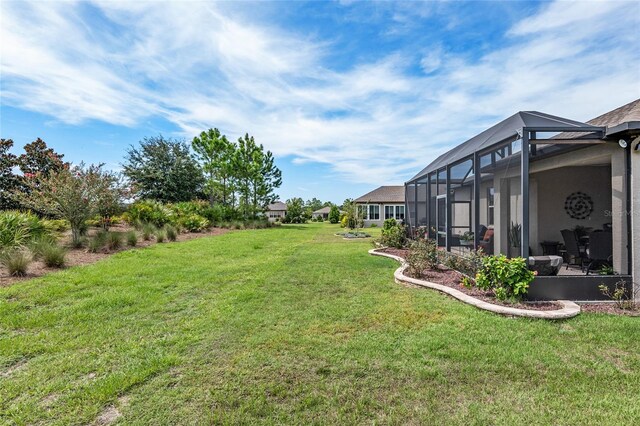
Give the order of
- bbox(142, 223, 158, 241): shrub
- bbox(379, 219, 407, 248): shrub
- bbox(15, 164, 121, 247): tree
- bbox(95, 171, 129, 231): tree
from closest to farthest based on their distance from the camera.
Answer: bbox(15, 164, 121, 247): tree, bbox(95, 171, 129, 231): tree, bbox(379, 219, 407, 248): shrub, bbox(142, 223, 158, 241): shrub

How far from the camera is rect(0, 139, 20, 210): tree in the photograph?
18922 millimetres

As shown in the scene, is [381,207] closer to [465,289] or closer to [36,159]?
[465,289]

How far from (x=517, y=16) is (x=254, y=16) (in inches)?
289

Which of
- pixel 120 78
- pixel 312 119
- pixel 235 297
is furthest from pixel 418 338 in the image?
pixel 312 119

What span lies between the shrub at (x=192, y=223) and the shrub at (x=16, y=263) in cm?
1186

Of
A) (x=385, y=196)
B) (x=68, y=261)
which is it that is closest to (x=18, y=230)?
(x=68, y=261)

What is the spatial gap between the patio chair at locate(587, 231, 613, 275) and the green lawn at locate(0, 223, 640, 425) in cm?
196

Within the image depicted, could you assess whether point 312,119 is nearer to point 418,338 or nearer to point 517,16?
point 517,16

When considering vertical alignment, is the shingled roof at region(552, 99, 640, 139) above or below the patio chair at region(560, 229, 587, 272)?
above

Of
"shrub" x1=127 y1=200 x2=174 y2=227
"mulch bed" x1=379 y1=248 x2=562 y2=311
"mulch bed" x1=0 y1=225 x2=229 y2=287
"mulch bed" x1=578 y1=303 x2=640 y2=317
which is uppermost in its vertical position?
"shrub" x1=127 y1=200 x2=174 y2=227

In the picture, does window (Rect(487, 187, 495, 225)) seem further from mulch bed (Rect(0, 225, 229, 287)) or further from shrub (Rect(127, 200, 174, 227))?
shrub (Rect(127, 200, 174, 227))

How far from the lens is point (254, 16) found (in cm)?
843

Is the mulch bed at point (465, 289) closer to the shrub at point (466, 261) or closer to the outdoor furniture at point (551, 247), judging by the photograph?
the shrub at point (466, 261)

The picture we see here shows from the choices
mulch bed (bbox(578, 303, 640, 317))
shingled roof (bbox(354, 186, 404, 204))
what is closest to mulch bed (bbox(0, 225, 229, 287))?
mulch bed (bbox(578, 303, 640, 317))
